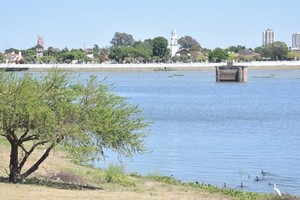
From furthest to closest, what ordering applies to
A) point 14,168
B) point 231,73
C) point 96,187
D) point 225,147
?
point 231,73 < point 225,147 < point 96,187 < point 14,168

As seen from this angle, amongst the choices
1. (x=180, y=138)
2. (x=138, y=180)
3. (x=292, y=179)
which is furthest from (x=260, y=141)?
(x=138, y=180)

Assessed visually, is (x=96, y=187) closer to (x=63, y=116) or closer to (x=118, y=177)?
(x=118, y=177)

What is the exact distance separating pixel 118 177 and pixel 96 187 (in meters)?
2.42

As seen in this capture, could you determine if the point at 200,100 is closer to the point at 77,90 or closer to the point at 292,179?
the point at 292,179

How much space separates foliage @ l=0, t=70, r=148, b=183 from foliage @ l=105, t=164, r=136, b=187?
209 cm

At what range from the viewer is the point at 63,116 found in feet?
78.3

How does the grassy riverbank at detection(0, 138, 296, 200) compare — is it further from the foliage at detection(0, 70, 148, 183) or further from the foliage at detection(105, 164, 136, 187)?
the foliage at detection(0, 70, 148, 183)

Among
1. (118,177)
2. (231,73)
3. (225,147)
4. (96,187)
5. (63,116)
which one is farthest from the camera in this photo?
(231,73)

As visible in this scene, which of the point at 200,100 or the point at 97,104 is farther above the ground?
the point at 97,104

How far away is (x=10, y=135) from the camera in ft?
79.4

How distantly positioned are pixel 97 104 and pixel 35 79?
7.25 ft

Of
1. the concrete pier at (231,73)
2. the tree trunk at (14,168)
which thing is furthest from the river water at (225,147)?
the concrete pier at (231,73)

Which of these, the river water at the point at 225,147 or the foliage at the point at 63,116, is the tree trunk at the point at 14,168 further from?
the river water at the point at 225,147

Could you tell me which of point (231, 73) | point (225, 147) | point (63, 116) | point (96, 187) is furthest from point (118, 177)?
point (231, 73)
